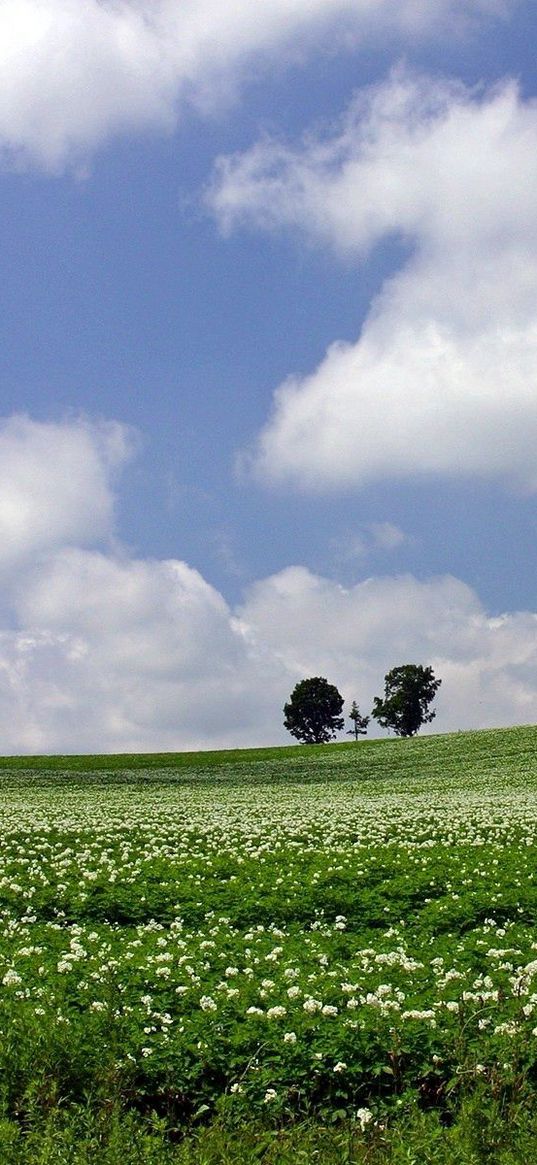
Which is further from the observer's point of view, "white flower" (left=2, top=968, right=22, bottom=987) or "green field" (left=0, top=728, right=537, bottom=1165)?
"white flower" (left=2, top=968, right=22, bottom=987)

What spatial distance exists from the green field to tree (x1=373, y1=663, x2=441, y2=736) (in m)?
103

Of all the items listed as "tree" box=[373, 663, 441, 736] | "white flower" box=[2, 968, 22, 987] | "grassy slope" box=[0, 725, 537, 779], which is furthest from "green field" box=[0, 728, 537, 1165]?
"tree" box=[373, 663, 441, 736]

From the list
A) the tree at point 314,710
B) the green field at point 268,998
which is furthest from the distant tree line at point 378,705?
the green field at point 268,998

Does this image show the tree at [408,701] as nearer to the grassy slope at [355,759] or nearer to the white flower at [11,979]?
the grassy slope at [355,759]

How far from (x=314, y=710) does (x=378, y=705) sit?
31.0 ft

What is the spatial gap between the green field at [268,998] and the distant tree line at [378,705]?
103 metres

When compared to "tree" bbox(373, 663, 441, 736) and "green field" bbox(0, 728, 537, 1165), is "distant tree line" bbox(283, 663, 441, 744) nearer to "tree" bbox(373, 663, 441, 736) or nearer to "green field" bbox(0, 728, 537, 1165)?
"tree" bbox(373, 663, 441, 736)

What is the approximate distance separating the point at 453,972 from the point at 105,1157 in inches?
203

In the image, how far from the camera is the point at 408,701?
126 metres

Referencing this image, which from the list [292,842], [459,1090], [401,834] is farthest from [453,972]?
[401,834]

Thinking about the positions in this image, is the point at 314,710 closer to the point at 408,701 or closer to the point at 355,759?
the point at 408,701

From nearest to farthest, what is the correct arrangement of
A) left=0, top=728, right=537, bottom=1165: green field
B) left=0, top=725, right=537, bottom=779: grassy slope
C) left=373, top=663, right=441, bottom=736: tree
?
1. left=0, top=728, right=537, bottom=1165: green field
2. left=0, top=725, right=537, bottom=779: grassy slope
3. left=373, top=663, right=441, bottom=736: tree

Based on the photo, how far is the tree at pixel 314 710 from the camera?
13112cm

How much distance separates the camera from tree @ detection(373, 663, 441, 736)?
126062mm
